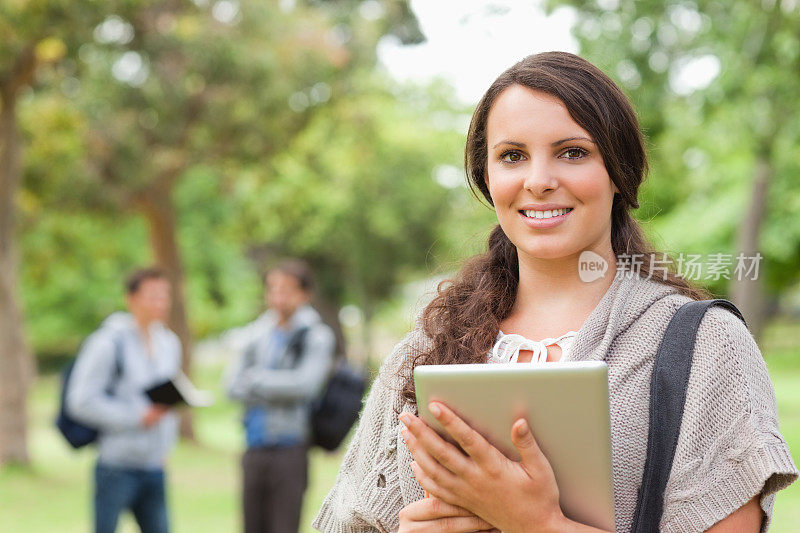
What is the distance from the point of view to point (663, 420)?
162cm

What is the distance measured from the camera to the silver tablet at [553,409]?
59.5 inches

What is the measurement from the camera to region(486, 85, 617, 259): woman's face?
1748mm

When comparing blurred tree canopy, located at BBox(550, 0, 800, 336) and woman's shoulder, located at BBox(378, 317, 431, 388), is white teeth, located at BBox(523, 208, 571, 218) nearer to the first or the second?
woman's shoulder, located at BBox(378, 317, 431, 388)

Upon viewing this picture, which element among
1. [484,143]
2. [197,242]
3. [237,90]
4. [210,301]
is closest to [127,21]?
[237,90]

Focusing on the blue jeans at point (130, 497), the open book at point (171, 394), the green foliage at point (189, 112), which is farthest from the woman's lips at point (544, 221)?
the green foliage at point (189, 112)

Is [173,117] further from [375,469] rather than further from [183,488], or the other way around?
[375,469]

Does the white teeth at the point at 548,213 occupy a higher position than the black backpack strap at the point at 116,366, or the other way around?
the white teeth at the point at 548,213

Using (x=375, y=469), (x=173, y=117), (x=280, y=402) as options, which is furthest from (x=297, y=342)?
(x=173, y=117)

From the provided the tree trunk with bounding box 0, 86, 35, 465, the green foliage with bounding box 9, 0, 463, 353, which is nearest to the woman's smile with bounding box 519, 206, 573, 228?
the green foliage with bounding box 9, 0, 463, 353

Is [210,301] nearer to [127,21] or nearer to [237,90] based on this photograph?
[237,90]

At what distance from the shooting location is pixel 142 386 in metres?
5.73

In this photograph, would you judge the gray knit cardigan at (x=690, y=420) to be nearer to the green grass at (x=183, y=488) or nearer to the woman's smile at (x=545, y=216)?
the woman's smile at (x=545, y=216)

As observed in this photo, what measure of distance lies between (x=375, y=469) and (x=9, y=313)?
10145 mm

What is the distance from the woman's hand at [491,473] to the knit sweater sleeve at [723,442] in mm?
209
